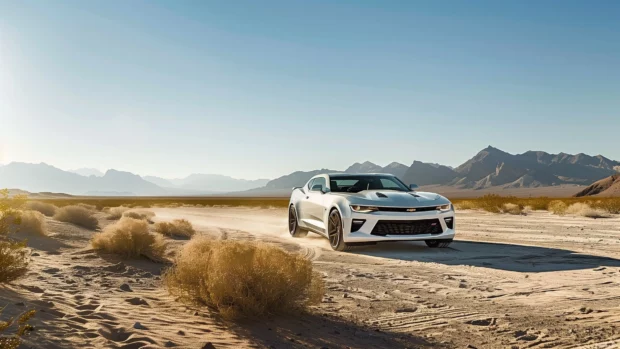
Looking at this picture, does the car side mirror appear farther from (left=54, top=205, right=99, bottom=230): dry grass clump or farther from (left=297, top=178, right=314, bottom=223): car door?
(left=54, top=205, right=99, bottom=230): dry grass clump

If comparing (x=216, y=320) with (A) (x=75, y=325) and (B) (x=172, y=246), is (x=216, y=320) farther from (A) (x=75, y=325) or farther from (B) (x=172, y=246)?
(B) (x=172, y=246)

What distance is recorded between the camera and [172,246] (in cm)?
1359

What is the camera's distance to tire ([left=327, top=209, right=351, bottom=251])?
37.9 feet

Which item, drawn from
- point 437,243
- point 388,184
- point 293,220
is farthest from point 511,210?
point 437,243

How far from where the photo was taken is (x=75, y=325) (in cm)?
510

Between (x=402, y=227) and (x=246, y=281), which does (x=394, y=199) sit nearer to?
(x=402, y=227)

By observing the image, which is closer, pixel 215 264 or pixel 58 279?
pixel 215 264

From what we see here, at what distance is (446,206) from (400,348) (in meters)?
7.03

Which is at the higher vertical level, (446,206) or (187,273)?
(446,206)

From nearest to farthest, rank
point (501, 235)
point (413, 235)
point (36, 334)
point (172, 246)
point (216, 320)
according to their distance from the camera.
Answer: point (36, 334), point (216, 320), point (413, 235), point (172, 246), point (501, 235)

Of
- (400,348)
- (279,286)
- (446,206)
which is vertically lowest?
(400,348)

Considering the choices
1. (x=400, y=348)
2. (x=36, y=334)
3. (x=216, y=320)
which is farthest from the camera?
(x=216, y=320)

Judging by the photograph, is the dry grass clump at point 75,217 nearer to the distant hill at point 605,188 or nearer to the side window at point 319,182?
the side window at point 319,182

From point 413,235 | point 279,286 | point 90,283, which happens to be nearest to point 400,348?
point 279,286
